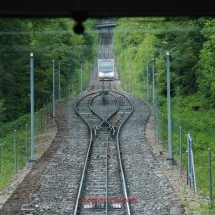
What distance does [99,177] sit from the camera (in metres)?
18.3

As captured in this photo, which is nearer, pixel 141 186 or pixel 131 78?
pixel 141 186

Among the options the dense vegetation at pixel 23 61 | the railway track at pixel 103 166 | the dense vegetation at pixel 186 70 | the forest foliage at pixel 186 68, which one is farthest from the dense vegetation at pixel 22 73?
the dense vegetation at pixel 186 70

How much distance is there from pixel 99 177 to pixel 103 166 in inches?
78.5

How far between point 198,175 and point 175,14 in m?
12.1

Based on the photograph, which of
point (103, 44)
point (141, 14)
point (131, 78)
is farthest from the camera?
point (103, 44)

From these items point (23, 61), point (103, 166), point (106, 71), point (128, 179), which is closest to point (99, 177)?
point (128, 179)

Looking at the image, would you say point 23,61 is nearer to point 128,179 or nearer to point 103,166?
point 103,166

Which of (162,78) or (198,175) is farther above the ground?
(162,78)

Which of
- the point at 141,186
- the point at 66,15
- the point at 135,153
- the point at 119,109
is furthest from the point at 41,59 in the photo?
the point at 66,15

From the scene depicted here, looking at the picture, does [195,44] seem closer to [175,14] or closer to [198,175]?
[198,175]

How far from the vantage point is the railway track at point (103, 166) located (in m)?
14.4

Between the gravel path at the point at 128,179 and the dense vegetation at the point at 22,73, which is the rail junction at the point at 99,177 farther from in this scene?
the dense vegetation at the point at 22,73

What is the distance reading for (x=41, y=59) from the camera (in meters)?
39.3

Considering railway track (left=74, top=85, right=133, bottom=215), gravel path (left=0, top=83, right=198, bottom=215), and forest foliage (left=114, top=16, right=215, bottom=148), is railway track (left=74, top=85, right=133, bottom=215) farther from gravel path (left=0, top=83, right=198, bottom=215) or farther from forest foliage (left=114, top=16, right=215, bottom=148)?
forest foliage (left=114, top=16, right=215, bottom=148)
